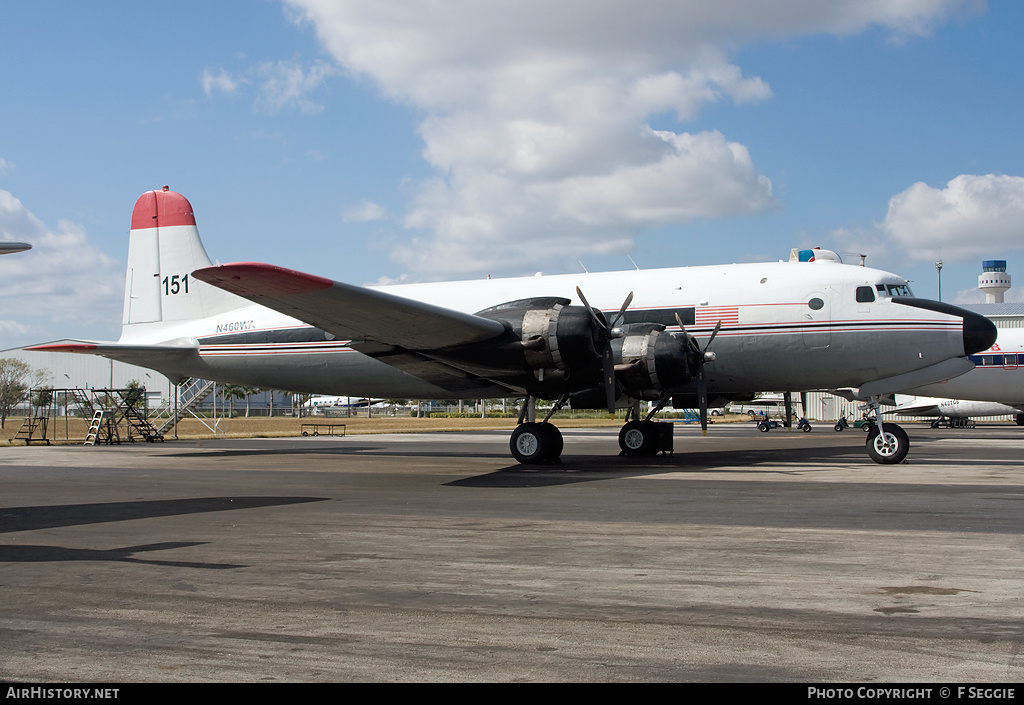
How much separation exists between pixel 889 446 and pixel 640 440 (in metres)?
5.72

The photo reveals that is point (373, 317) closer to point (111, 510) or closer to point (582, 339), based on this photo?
point (582, 339)

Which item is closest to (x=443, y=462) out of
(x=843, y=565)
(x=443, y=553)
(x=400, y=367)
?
(x=400, y=367)

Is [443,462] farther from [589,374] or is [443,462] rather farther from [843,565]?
[843,565]

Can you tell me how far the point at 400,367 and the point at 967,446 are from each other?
Result: 18496 mm

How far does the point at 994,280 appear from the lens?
10612 centimetres

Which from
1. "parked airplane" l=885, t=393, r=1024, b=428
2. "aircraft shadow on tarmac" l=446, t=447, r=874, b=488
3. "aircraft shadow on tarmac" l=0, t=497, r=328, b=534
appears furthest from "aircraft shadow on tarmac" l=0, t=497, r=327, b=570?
"parked airplane" l=885, t=393, r=1024, b=428

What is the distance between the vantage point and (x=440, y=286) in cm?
2105

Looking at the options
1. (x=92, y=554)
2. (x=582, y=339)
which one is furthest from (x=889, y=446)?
(x=92, y=554)

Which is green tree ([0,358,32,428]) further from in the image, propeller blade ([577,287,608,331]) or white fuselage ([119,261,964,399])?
propeller blade ([577,287,608,331])

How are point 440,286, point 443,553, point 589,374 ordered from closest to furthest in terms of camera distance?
point 443,553
point 589,374
point 440,286

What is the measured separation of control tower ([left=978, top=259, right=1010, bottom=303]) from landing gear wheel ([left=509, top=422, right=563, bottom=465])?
102 m

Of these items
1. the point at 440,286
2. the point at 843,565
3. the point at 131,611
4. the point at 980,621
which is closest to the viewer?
the point at 980,621

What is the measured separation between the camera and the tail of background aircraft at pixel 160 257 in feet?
75.2
